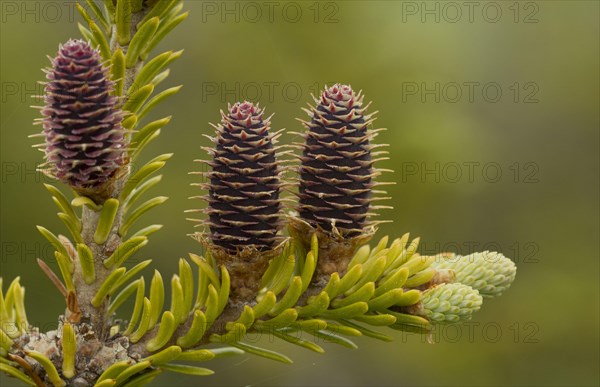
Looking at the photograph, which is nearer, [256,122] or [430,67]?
[256,122]

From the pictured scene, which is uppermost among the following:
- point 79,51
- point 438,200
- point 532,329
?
point 438,200

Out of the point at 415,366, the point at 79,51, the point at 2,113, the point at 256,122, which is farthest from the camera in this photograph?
the point at 415,366

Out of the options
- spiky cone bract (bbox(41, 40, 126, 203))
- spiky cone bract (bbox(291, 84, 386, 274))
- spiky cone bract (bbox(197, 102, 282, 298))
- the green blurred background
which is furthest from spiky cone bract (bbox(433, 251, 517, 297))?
the green blurred background

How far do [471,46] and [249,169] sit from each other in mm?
2562

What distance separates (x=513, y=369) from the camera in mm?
3434

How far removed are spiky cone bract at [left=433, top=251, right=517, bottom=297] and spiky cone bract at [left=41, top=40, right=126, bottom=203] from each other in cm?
56

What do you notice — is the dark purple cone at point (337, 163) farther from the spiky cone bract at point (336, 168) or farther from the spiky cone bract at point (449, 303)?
the spiky cone bract at point (449, 303)

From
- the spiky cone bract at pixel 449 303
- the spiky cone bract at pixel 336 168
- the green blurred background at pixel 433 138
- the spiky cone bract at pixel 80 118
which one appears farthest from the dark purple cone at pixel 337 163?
the green blurred background at pixel 433 138

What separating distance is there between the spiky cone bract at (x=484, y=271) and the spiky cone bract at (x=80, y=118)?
0.56 metres

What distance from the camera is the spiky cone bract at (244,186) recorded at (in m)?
1.04

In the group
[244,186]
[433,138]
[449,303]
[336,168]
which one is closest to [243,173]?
[244,186]

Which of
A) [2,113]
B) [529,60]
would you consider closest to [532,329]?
[529,60]

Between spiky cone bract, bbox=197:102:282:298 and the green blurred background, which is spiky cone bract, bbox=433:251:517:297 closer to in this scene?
spiky cone bract, bbox=197:102:282:298

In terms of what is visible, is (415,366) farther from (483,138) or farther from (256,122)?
(256,122)
